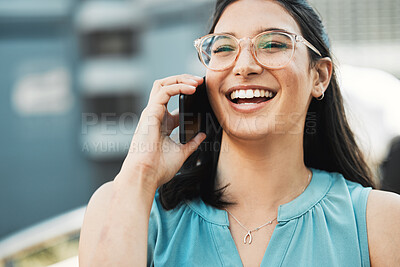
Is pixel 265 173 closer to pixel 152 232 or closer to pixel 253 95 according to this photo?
pixel 253 95

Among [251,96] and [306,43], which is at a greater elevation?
[306,43]

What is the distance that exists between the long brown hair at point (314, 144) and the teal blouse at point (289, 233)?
0.13 meters

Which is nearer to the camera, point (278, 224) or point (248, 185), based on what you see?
point (278, 224)

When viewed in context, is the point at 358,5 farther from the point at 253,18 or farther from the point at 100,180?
the point at 253,18

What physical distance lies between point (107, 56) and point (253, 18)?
22.0 m

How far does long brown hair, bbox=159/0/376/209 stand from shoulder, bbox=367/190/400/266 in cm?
41

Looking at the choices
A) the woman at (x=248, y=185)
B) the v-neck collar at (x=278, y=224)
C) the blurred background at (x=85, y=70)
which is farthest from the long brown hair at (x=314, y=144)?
the blurred background at (x=85, y=70)

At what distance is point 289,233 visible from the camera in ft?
7.09

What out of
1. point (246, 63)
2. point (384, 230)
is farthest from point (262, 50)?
point (384, 230)

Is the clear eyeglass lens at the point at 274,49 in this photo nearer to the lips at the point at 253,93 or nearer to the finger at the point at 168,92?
the lips at the point at 253,93

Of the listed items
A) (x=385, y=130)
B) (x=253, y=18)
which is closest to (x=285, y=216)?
(x=253, y=18)

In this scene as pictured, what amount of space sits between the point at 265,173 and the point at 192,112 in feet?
1.60

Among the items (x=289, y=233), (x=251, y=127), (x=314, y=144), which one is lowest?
(x=289, y=233)

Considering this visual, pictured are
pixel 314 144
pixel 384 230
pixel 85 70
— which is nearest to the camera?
pixel 384 230
